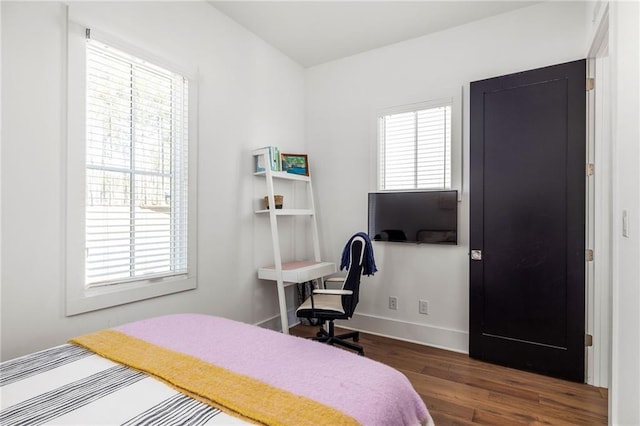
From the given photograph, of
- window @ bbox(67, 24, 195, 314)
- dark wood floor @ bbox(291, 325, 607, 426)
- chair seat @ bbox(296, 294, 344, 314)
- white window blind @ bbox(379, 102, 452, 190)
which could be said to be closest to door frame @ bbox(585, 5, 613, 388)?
dark wood floor @ bbox(291, 325, 607, 426)

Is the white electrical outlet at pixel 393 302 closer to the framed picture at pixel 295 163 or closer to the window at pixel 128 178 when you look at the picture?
the framed picture at pixel 295 163

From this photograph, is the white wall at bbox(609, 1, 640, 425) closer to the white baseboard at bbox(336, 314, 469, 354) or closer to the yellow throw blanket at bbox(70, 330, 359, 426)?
the white baseboard at bbox(336, 314, 469, 354)

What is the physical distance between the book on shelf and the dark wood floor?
187 cm

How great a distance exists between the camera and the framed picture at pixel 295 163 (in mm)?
3457

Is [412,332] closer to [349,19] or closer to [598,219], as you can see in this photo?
[598,219]

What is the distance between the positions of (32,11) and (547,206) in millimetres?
3434

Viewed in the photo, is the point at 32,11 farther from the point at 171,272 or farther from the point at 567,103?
the point at 567,103

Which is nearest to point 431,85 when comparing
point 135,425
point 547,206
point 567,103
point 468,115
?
point 468,115

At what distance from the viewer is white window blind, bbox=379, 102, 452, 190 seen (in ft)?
10.1

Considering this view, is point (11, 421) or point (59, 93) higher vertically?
point (59, 93)

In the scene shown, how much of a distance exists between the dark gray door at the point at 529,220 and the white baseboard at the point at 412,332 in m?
0.19

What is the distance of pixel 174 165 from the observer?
2500 millimetres

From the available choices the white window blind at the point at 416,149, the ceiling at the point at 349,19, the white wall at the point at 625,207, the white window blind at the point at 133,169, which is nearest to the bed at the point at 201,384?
the white window blind at the point at 133,169

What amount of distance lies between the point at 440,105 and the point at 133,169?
2586 millimetres
